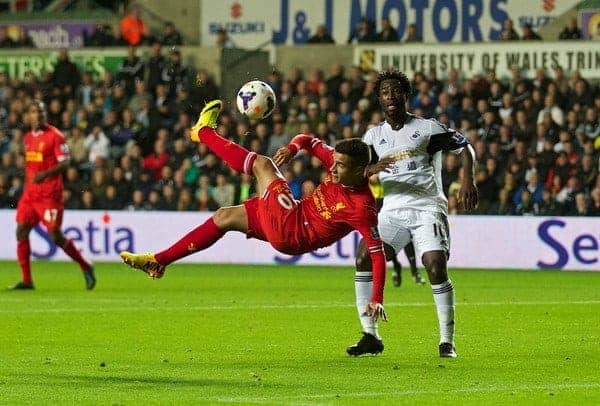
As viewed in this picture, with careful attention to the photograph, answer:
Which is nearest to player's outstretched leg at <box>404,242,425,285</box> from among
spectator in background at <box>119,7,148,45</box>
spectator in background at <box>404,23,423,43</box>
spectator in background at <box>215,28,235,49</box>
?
spectator in background at <box>404,23,423,43</box>

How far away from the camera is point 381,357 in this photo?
11.6 meters

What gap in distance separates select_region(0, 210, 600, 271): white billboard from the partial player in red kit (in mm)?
6372

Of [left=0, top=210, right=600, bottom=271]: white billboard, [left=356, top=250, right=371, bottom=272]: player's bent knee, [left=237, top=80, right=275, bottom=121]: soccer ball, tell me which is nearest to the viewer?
[left=356, top=250, right=371, bottom=272]: player's bent knee

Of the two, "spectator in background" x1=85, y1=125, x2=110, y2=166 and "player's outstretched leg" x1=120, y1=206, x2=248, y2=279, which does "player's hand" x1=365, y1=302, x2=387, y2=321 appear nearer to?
"player's outstretched leg" x1=120, y1=206, x2=248, y2=279

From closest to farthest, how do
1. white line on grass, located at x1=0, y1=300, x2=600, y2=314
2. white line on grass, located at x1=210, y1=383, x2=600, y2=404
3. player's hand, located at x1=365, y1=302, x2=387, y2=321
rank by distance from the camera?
1. white line on grass, located at x1=210, y1=383, x2=600, y2=404
2. player's hand, located at x1=365, y1=302, x2=387, y2=321
3. white line on grass, located at x1=0, y1=300, x2=600, y2=314

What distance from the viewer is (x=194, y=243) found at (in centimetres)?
1150

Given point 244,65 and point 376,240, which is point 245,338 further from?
point 244,65

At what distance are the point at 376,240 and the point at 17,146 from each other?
19522 mm

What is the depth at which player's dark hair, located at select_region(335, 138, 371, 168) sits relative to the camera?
440 inches

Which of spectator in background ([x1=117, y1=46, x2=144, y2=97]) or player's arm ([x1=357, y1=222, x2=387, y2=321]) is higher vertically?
spectator in background ([x1=117, y1=46, x2=144, y2=97])

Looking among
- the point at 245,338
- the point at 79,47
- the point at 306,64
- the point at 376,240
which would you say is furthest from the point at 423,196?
the point at 79,47

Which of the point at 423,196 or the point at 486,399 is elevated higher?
the point at 423,196

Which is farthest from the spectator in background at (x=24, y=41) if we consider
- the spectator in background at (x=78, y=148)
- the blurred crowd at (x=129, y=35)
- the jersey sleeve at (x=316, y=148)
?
the jersey sleeve at (x=316, y=148)

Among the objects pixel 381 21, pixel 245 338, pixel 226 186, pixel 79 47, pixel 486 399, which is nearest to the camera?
pixel 486 399
